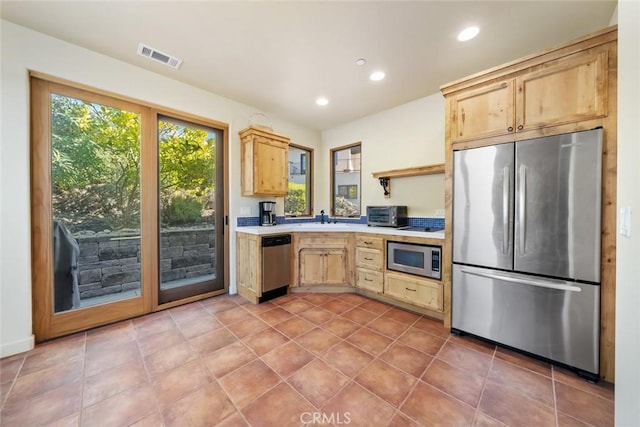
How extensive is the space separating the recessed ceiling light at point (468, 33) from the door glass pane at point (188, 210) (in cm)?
297

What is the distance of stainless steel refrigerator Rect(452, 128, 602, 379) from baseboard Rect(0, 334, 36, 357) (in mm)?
3792

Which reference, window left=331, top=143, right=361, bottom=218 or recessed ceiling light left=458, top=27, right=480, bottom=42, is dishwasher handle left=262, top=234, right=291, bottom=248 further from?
recessed ceiling light left=458, top=27, right=480, bottom=42

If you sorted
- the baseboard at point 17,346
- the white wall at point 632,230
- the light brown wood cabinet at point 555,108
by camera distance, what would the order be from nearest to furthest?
the white wall at point 632,230, the light brown wood cabinet at point 555,108, the baseboard at point 17,346

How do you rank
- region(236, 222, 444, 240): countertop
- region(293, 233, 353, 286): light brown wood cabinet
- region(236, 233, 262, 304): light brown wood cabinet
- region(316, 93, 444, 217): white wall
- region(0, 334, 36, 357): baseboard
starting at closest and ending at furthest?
region(0, 334, 36, 357): baseboard
region(236, 222, 444, 240): countertop
region(236, 233, 262, 304): light brown wood cabinet
region(316, 93, 444, 217): white wall
region(293, 233, 353, 286): light brown wood cabinet

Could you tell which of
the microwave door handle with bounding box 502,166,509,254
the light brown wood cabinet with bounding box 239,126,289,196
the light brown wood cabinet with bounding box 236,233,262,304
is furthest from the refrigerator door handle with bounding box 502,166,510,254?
the light brown wood cabinet with bounding box 239,126,289,196

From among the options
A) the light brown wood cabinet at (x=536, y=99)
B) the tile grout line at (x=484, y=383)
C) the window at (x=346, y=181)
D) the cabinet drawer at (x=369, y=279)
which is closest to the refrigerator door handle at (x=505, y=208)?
the light brown wood cabinet at (x=536, y=99)

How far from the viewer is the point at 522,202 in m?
1.89

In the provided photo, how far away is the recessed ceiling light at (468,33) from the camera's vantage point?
1937 mm

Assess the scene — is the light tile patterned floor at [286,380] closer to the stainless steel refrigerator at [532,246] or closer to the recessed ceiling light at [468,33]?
the stainless steel refrigerator at [532,246]

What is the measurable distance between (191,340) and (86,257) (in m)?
1.39

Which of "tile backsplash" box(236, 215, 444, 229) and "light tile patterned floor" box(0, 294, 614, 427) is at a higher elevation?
"tile backsplash" box(236, 215, 444, 229)

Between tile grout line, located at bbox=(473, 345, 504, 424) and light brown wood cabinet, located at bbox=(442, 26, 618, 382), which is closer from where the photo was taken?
tile grout line, located at bbox=(473, 345, 504, 424)

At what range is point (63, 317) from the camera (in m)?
2.19

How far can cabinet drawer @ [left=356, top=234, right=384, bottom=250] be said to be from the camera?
118 inches
